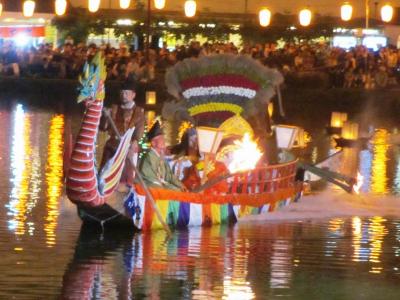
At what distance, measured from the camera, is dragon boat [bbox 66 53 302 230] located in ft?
43.1

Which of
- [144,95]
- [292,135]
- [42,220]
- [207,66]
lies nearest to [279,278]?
[42,220]

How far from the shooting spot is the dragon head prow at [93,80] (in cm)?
1306

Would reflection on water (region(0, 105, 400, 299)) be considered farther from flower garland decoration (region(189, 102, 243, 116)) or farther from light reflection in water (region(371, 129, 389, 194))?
light reflection in water (region(371, 129, 389, 194))

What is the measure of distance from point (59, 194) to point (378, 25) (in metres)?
26.5

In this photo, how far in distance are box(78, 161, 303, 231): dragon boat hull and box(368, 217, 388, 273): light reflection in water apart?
1.24 meters

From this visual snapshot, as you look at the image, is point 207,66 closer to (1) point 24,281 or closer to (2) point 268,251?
(2) point 268,251

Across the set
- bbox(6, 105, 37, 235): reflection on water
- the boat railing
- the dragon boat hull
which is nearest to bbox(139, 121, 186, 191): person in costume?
the dragon boat hull

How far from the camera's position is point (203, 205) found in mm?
14609

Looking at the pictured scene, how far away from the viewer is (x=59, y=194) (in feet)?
56.3

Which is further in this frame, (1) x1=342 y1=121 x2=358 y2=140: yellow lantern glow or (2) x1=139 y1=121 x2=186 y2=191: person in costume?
(1) x1=342 y1=121 x2=358 y2=140: yellow lantern glow

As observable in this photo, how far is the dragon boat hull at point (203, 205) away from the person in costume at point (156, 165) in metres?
0.15

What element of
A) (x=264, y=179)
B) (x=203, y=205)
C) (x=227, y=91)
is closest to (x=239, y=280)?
(x=203, y=205)

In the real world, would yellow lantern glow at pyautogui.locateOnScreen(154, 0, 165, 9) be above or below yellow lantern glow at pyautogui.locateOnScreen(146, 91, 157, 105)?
above

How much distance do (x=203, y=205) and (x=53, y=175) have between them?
5017 mm
